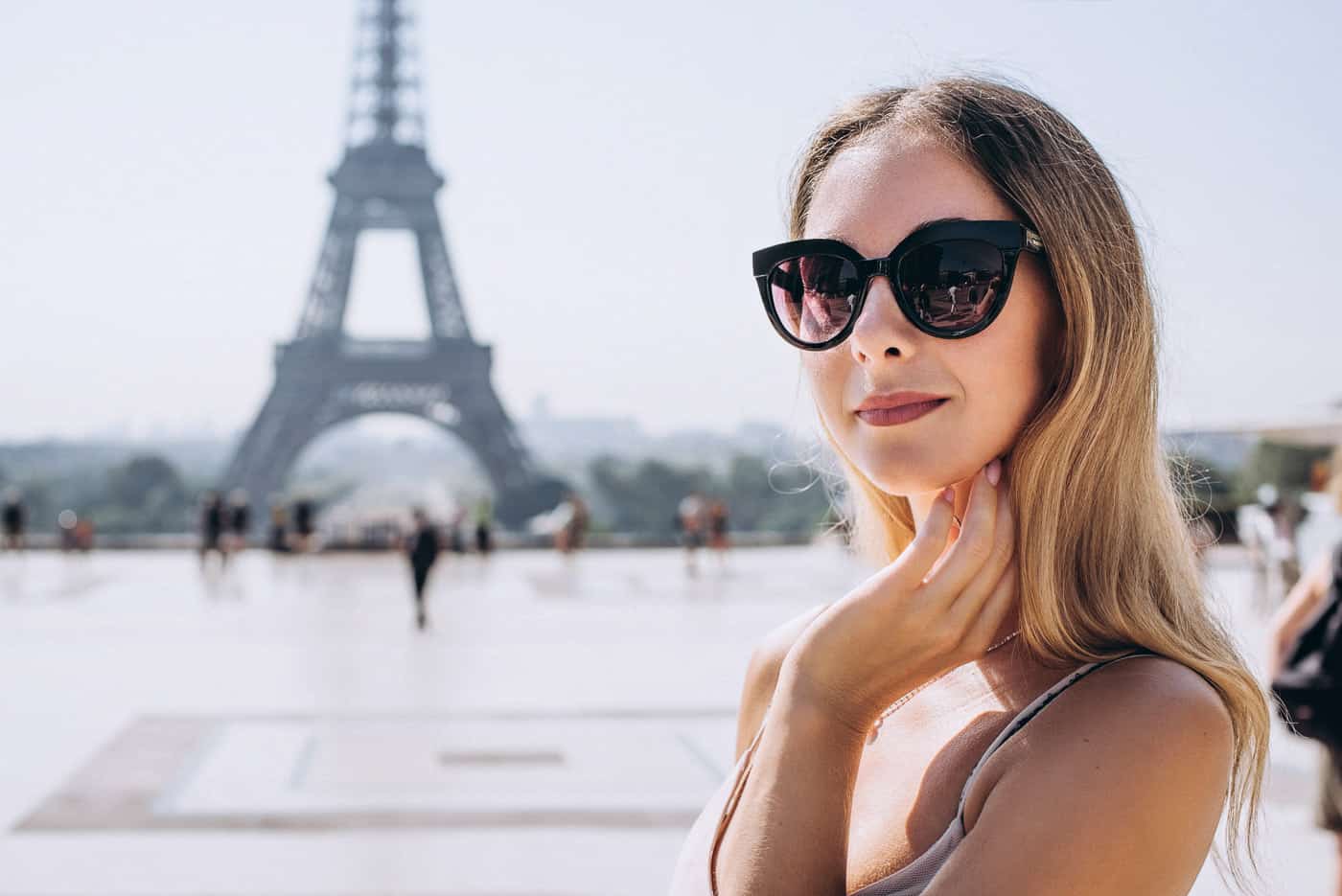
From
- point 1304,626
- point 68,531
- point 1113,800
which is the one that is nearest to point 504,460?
point 68,531

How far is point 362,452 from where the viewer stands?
446 feet

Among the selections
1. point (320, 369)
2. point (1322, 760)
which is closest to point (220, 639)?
point (1322, 760)

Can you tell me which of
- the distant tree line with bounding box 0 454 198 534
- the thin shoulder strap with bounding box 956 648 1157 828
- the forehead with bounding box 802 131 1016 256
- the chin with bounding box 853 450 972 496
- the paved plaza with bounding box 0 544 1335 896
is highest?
the forehead with bounding box 802 131 1016 256

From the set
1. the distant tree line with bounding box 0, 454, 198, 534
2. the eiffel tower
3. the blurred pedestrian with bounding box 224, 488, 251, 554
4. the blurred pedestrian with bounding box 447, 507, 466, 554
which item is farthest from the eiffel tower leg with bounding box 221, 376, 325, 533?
the distant tree line with bounding box 0, 454, 198, 534

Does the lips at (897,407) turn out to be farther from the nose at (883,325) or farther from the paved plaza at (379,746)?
the paved plaza at (379,746)

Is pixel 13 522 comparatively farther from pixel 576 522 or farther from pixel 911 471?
pixel 911 471

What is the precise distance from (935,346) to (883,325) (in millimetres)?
52

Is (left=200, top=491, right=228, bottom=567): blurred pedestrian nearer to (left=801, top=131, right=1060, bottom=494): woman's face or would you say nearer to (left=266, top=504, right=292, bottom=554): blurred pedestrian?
(left=266, top=504, right=292, bottom=554): blurred pedestrian

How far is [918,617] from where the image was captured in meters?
1.10

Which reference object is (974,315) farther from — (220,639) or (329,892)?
(220,639)

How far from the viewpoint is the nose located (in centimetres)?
116

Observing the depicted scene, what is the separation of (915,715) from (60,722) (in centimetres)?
710

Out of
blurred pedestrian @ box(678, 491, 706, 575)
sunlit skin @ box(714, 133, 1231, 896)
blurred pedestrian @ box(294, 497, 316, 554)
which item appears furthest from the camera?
blurred pedestrian @ box(294, 497, 316, 554)

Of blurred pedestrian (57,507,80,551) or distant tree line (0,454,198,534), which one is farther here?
distant tree line (0,454,198,534)
